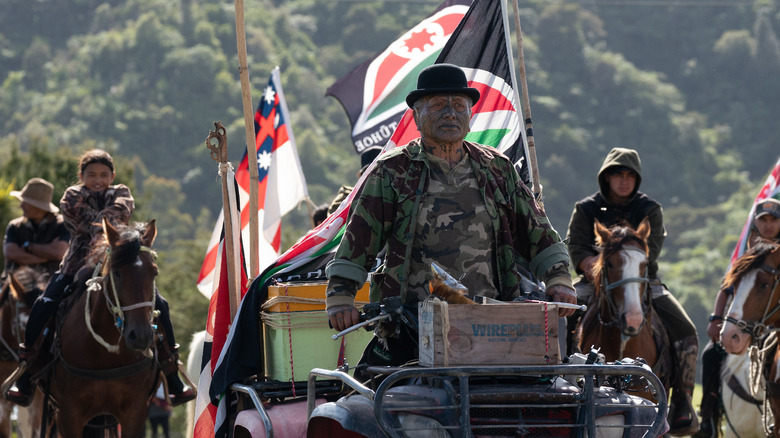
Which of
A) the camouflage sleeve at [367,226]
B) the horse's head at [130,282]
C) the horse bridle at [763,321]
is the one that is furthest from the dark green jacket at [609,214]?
the camouflage sleeve at [367,226]

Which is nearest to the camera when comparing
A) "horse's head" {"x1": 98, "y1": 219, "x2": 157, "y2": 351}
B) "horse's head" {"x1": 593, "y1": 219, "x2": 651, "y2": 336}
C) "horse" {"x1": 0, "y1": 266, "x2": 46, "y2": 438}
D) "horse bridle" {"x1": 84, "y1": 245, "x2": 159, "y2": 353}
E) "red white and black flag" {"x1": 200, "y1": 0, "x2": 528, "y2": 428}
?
"red white and black flag" {"x1": 200, "y1": 0, "x2": 528, "y2": 428}

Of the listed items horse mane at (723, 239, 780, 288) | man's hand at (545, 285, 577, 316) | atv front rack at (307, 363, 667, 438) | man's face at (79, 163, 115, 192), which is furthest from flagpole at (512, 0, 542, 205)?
man's face at (79, 163, 115, 192)

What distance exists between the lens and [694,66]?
130 m

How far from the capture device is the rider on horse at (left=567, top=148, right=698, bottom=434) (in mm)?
10164

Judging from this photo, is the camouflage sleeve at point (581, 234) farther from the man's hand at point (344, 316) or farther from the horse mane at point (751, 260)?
the man's hand at point (344, 316)

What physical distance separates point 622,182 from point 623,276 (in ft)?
4.31

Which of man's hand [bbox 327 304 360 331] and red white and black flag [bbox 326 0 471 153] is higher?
red white and black flag [bbox 326 0 471 153]

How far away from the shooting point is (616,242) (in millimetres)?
9391

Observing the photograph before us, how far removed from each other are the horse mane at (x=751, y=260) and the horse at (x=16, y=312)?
7164mm

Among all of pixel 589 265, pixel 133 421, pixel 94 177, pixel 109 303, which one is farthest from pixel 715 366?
pixel 94 177

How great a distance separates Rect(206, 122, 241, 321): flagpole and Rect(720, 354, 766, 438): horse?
16.6 feet

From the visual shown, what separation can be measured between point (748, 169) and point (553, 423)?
113m

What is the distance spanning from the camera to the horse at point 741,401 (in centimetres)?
1109

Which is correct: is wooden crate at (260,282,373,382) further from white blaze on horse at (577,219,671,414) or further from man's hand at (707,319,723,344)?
man's hand at (707,319,723,344)
